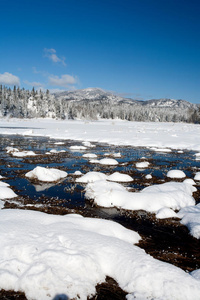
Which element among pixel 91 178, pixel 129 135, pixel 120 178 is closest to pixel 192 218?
pixel 120 178

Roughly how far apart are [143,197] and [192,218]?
1.90 meters

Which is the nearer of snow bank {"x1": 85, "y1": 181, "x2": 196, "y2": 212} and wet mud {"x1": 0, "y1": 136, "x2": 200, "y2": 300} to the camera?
wet mud {"x1": 0, "y1": 136, "x2": 200, "y2": 300}

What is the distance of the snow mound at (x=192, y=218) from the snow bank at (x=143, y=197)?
0.49 meters

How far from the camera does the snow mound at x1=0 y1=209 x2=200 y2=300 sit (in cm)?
344

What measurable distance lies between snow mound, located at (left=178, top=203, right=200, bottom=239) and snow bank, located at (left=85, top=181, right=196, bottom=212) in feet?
1.59

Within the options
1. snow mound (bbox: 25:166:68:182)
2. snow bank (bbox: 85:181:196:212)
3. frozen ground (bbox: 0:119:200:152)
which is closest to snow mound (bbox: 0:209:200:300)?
snow bank (bbox: 85:181:196:212)

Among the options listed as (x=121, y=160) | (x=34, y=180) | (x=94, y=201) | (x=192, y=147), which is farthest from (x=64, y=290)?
(x=192, y=147)

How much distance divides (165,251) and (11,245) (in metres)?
3.50

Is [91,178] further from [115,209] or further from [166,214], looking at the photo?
[166,214]

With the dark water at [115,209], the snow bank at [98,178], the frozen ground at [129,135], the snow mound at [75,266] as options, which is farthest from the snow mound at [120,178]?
the frozen ground at [129,135]

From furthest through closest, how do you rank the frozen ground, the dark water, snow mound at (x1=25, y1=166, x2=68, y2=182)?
the frozen ground → snow mound at (x1=25, y1=166, x2=68, y2=182) → the dark water

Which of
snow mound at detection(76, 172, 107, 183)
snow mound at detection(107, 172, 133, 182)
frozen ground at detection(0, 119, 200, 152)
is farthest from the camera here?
frozen ground at detection(0, 119, 200, 152)

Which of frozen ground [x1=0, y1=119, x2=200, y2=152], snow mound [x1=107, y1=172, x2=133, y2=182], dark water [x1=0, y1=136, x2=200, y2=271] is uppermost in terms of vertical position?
frozen ground [x1=0, y1=119, x2=200, y2=152]

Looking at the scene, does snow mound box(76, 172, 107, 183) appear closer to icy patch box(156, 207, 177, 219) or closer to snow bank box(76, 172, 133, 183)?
snow bank box(76, 172, 133, 183)
